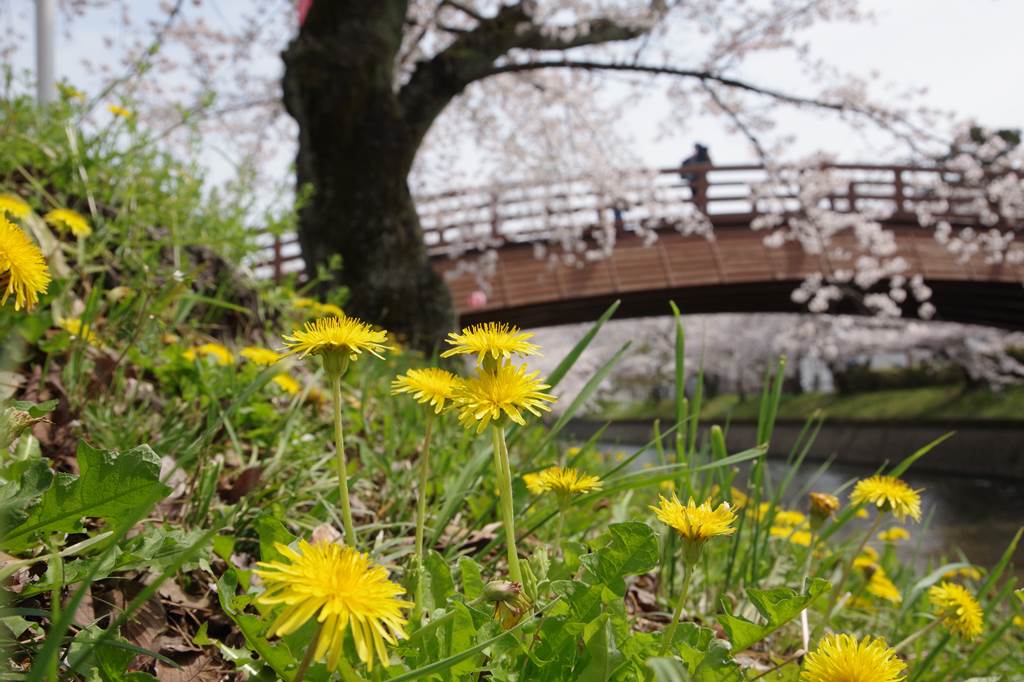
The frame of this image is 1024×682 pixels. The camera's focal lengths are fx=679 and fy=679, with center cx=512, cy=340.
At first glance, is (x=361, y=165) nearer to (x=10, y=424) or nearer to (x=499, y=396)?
(x=10, y=424)

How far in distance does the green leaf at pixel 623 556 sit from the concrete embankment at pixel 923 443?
8.80 m

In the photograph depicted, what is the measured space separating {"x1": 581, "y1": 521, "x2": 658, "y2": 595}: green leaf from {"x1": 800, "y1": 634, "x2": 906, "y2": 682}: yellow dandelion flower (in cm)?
15

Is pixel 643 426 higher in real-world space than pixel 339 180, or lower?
lower

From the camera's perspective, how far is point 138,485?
22.5 inches

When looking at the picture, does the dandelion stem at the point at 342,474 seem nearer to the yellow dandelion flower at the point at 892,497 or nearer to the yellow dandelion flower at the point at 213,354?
the yellow dandelion flower at the point at 892,497

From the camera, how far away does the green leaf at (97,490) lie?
0.57 metres

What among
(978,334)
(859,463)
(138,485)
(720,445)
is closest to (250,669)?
(138,485)

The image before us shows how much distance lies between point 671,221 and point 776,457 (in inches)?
312

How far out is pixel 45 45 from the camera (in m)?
4.50

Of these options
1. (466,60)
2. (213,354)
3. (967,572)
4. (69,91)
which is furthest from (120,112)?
(466,60)

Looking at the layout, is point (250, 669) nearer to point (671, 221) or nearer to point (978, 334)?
point (671, 221)

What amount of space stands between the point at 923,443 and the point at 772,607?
14522 millimetres

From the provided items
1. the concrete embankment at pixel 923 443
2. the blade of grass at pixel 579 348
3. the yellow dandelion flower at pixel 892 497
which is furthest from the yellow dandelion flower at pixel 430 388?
the concrete embankment at pixel 923 443

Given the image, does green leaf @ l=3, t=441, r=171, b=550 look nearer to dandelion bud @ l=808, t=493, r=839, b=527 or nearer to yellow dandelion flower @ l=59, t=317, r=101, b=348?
yellow dandelion flower @ l=59, t=317, r=101, b=348
